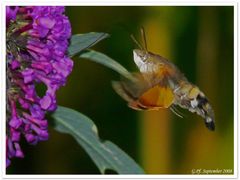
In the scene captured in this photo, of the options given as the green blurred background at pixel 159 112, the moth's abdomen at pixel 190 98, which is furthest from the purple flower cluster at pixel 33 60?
the green blurred background at pixel 159 112

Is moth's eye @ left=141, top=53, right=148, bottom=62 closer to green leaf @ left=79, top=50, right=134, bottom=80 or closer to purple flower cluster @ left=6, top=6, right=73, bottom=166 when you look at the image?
green leaf @ left=79, top=50, right=134, bottom=80

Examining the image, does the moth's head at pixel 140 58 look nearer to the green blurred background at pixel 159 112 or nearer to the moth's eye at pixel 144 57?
the moth's eye at pixel 144 57

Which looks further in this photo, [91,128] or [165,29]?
[165,29]

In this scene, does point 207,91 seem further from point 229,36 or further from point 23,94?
point 23,94

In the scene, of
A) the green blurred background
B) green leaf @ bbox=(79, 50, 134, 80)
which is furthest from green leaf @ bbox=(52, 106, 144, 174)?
the green blurred background

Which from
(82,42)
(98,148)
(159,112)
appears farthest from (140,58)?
(159,112)

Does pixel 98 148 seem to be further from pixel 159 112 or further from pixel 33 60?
pixel 159 112
